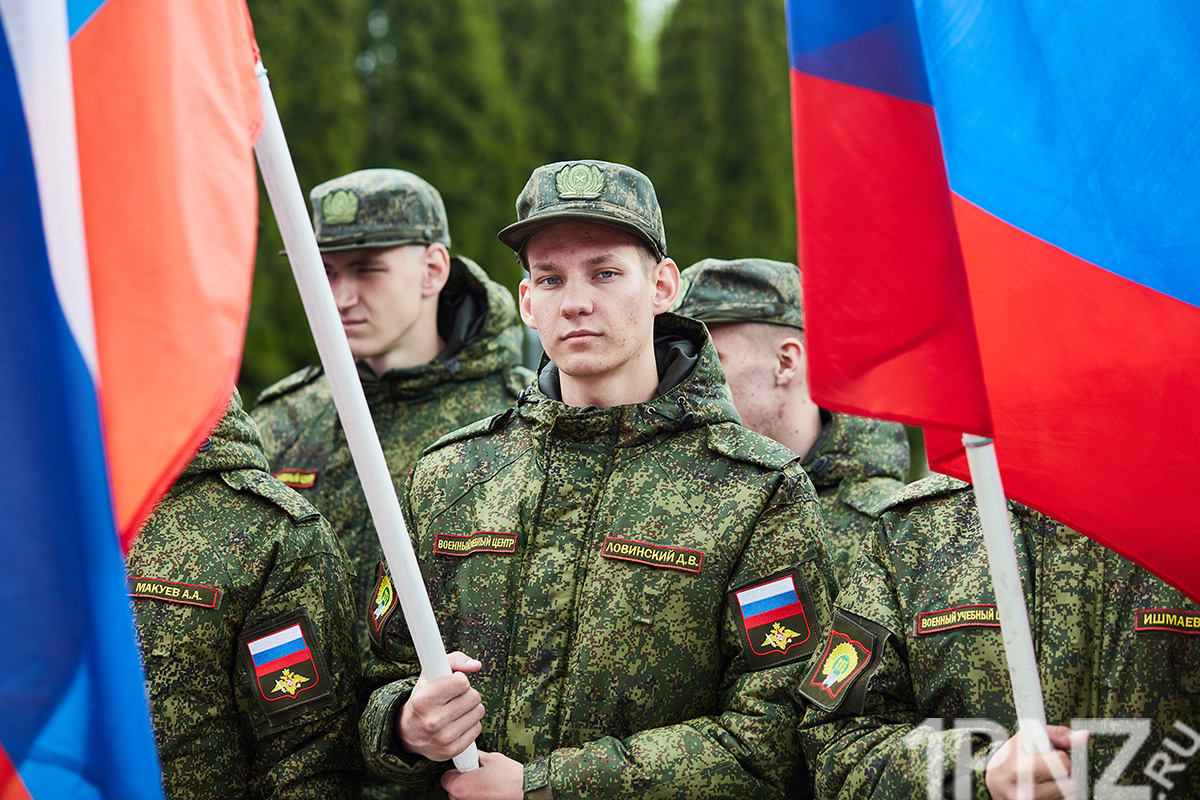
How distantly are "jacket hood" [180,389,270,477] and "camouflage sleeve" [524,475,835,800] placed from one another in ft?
4.13

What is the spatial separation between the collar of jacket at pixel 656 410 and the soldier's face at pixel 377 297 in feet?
5.74

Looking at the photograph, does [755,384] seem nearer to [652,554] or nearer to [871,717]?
[652,554]

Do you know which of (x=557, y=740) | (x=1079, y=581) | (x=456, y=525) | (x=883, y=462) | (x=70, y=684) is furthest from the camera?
(x=883, y=462)

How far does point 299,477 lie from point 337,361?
8.61 feet

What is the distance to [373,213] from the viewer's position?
507cm

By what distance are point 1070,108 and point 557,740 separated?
1.84m

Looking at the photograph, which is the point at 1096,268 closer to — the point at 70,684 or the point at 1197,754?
the point at 1197,754

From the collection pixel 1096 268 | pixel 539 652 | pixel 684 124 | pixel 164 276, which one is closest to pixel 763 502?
pixel 539 652

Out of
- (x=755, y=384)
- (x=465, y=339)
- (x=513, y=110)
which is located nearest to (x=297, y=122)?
(x=513, y=110)

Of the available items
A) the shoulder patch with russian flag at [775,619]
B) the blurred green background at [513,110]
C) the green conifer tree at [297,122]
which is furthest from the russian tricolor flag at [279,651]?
the green conifer tree at [297,122]

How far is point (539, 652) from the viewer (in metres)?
3.04

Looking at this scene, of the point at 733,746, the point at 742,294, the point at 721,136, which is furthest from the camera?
the point at 721,136

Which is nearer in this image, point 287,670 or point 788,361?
point 287,670

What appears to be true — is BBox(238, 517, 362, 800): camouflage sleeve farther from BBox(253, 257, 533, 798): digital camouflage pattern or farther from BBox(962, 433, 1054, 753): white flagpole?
BBox(962, 433, 1054, 753): white flagpole
